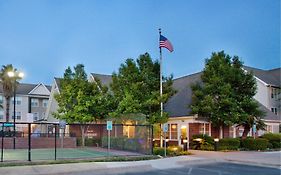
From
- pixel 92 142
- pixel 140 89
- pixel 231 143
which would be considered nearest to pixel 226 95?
pixel 231 143

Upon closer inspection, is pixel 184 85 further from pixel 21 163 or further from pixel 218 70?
pixel 21 163

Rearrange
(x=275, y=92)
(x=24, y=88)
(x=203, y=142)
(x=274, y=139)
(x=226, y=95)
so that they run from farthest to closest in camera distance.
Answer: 1. (x=24, y=88)
2. (x=275, y=92)
3. (x=274, y=139)
4. (x=226, y=95)
5. (x=203, y=142)

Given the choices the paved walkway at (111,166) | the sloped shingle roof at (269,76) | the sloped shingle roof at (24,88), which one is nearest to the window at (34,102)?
the sloped shingle roof at (24,88)

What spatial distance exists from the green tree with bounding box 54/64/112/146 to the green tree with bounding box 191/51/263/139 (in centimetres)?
864

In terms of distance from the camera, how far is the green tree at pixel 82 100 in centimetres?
3319

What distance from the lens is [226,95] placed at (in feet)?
99.7

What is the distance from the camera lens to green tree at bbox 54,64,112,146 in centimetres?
3319

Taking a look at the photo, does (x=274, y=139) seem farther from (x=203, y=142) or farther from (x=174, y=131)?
(x=174, y=131)

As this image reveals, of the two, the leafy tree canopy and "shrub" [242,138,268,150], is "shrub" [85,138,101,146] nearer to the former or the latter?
the leafy tree canopy

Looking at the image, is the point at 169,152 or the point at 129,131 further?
the point at 129,131

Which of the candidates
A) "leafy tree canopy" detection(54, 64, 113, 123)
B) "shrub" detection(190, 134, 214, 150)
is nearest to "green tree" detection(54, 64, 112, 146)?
"leafy tree canopy" detection(54, 64, 113, 123)

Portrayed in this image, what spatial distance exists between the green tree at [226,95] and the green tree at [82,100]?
864cm

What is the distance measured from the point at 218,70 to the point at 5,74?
33.1m

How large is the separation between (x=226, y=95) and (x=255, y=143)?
4694 millimetres
